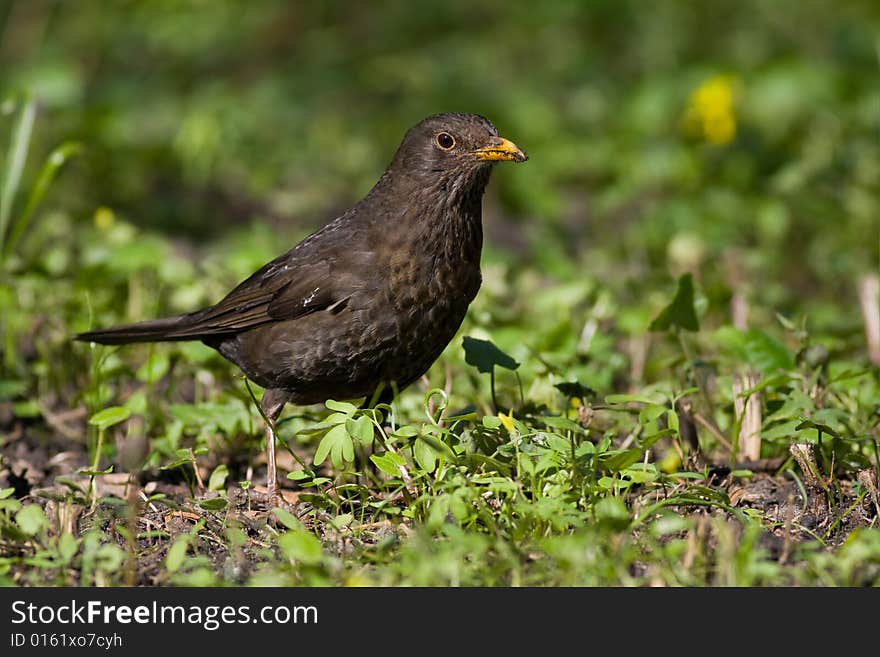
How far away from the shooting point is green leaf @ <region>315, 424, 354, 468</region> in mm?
4383

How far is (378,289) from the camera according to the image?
5.04m

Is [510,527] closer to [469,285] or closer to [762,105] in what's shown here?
[469,285]

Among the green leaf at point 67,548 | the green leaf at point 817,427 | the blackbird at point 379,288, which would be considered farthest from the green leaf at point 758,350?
the green leaf at point 67,548

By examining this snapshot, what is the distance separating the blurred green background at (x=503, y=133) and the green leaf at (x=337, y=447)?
5.37 feet

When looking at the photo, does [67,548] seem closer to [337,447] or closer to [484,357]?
[337,447]

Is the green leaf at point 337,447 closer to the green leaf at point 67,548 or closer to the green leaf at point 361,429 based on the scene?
the green leaf at point 361,429

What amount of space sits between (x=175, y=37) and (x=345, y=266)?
303 inches

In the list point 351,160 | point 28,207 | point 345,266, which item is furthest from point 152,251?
point 351,160

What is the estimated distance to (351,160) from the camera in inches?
390

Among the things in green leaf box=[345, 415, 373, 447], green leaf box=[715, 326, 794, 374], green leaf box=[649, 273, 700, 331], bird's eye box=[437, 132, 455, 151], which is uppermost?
bird's eye box=[437, 132, 455, 151]

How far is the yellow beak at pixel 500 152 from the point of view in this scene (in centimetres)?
523

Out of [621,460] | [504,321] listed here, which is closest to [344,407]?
[621,460]

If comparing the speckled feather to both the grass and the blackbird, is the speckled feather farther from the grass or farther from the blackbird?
the grass

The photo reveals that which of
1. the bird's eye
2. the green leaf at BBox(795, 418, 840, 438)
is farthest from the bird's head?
the green leaf at BBox(795, 418, 840, 438)
